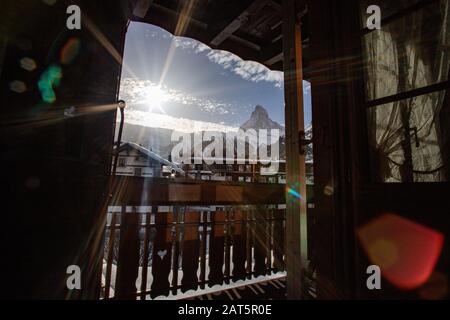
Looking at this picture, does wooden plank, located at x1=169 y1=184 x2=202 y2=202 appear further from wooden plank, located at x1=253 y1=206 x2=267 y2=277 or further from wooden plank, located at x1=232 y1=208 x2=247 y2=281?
wooden plank, located at x1=253 y1=206 x2=267 y2=277

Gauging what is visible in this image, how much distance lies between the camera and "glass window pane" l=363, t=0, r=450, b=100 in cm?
159

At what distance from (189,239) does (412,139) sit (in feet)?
11.1

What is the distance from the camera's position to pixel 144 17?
3.05m

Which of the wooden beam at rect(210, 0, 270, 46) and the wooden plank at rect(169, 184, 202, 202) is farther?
the wooden plank at rect(169, 184, 202, 202)

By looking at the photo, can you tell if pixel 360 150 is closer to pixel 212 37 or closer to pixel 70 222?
pixel 70 222

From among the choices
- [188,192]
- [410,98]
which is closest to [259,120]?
[188,192]

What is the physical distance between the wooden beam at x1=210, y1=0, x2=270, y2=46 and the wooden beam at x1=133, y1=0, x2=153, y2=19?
40.3 inches

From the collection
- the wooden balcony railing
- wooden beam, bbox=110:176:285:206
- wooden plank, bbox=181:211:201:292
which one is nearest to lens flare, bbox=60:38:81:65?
wooden beam, bbox=110:176:285:206

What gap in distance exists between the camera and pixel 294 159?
1912mm

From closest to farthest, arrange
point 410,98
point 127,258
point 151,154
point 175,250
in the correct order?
1. point 410,98
2. point 127,258
3. point 175,250
4. point 151,154

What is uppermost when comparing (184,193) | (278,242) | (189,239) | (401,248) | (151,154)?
(151,154)

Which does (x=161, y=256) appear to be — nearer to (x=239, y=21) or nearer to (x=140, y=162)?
(x=239, y=21)

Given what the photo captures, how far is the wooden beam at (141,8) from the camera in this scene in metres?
2.68
